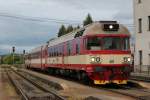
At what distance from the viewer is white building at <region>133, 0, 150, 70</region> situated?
51094 mm

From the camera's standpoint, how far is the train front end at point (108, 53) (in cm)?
2583

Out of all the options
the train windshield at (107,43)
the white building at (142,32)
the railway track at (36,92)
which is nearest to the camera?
the railway track at (36,92)

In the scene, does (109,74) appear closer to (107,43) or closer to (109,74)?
(109,74)

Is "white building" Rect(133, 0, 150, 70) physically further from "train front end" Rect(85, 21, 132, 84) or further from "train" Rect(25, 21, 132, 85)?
"train front end" Rect(85, 21, 132, 84)

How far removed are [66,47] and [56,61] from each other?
550cm

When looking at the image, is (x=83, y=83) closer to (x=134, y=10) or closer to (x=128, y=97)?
(x=128, y=97)

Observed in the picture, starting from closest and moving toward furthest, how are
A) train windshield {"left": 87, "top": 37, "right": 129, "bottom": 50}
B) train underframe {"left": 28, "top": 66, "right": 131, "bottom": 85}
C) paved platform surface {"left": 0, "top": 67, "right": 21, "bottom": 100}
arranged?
1. paved platform surface {"left": 0, "top": 67, "right": 21, "bottom": 100}
2. train underframe {"left": 28, "top": 66, "right": 131, "bottom": 85}
3. train windshield {"left": 87, "top": 37, "right": 129, "bottom": 50}

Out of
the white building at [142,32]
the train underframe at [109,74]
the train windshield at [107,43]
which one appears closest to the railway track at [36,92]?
the train underframe at [109,74]

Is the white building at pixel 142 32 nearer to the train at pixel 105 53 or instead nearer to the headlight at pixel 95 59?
the train at pixel 105 53

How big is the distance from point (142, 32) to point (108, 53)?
27250 mm

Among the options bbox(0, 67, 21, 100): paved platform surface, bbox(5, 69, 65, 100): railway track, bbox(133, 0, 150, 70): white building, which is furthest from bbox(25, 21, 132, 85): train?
bbox(133, 0, 150, 70): white building

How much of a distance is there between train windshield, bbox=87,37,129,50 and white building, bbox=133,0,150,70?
2323cm

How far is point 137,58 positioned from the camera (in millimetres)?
53688

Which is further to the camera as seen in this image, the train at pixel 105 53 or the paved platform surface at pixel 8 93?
the train at pixel 105 53
